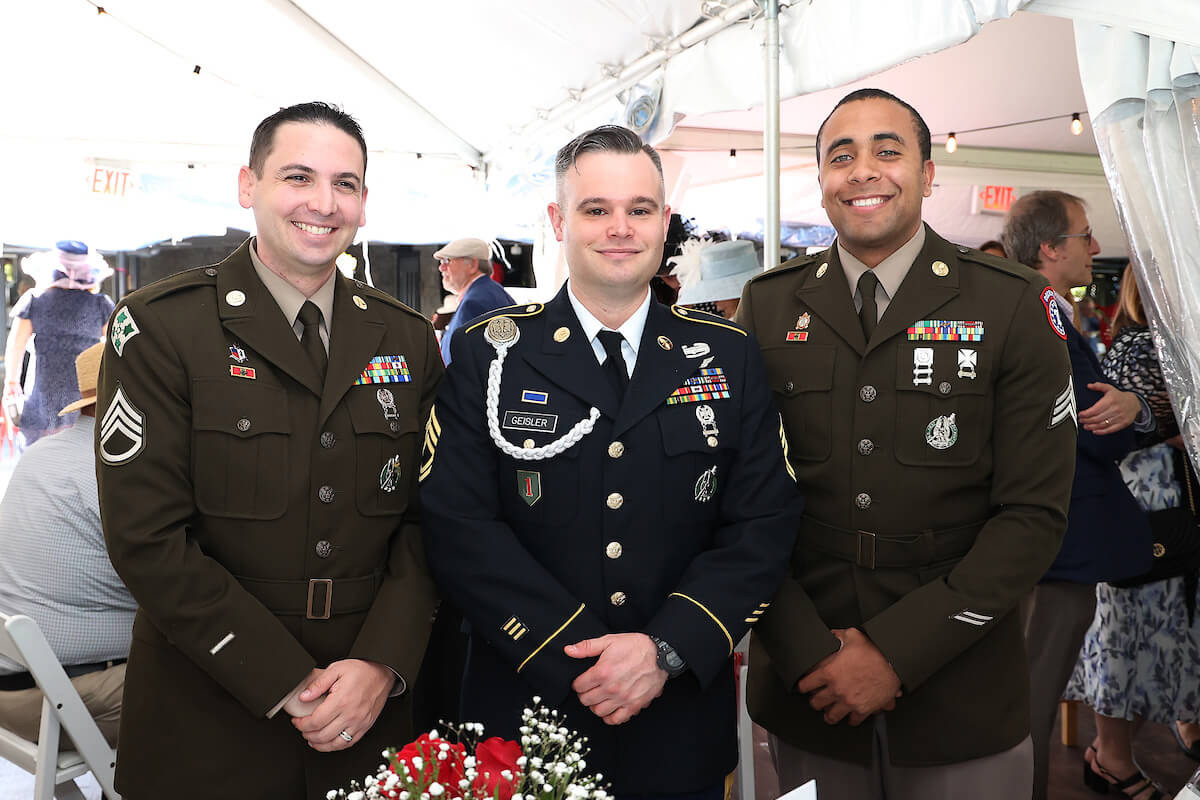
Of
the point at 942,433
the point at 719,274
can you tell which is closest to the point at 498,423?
the point at 942,433

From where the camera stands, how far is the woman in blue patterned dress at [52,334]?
5695 millimetres

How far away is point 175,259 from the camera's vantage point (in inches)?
337

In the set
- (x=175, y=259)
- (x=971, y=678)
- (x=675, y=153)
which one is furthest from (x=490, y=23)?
(x=175, y=259)

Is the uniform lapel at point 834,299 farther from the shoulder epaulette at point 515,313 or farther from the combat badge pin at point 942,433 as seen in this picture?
the shoulder epaulette at point 515,313

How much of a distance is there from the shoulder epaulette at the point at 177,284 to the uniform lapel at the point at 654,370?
783 mm

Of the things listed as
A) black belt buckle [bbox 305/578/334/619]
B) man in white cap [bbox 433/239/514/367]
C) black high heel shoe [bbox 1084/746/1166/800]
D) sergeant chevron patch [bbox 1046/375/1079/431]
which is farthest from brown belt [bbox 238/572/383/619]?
black high heel shoe [bbox 1084/746/1166/800]

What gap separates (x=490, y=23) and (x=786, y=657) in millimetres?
3259

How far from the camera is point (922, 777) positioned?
5.78 feet

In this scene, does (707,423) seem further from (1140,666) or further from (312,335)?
(1140,666)

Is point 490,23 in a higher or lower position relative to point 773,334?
higher

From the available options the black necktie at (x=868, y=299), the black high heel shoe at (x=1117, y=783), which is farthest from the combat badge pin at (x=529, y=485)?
the black high heel shoe at (x=1117, y=783)

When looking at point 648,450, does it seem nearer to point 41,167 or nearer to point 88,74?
point 88,74

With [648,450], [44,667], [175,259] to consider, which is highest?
[175,259]

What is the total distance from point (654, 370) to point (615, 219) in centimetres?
28
